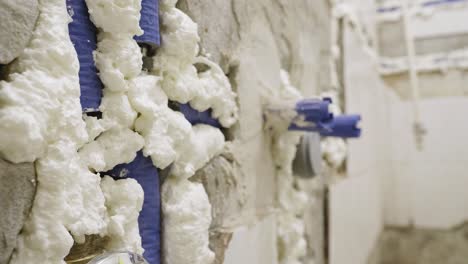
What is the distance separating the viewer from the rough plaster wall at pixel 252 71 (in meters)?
0.54

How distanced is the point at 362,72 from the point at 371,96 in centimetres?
26

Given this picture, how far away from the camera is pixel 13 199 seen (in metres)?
0.27

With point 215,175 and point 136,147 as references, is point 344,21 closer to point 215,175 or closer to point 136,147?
point 215,175

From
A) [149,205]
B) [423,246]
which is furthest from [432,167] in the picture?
[149,205]

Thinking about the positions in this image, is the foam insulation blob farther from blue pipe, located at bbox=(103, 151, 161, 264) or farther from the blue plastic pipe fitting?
the blue plastic pipe fitting

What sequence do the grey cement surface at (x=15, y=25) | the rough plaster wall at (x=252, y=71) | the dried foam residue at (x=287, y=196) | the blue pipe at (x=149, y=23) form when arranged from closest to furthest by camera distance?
the grey cement surface at (x=15, y=25)
the blue pipe at (x=149, y=23)
the rough plaster wall at (x=252, y=71)
the dried foam residue at (x=287, y=196)

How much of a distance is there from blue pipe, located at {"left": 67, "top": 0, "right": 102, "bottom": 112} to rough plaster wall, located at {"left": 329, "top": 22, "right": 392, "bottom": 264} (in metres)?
0.95

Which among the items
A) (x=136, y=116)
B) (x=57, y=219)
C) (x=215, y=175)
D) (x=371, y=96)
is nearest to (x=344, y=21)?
(x=371, y=96)

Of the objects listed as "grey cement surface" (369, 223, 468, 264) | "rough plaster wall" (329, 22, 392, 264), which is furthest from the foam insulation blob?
"grey cement surface" (369, 223, 468, 264)

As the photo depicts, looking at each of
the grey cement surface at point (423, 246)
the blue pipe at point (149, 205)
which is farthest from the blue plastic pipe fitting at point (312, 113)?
the grey cement surface at point (423, 246)

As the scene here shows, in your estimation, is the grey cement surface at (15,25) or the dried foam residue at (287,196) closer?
the grey cement surface at (15,25)

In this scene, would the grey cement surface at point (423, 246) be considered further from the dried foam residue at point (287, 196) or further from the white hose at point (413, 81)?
the dried foam residue at point (287, 196)

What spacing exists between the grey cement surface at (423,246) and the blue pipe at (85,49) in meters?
2.01

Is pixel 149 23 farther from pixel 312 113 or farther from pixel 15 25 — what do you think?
pixel 312 113
